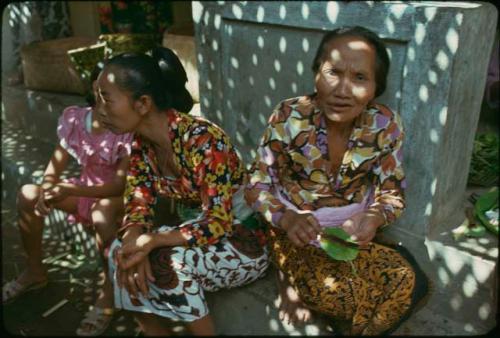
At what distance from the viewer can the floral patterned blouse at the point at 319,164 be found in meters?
2.52

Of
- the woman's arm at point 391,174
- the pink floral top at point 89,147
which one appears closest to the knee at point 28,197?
the pink floral top at point 89,147

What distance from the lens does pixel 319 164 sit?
2.62 meters

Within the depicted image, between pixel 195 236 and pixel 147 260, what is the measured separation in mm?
265

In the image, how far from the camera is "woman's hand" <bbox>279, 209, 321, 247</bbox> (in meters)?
2.38

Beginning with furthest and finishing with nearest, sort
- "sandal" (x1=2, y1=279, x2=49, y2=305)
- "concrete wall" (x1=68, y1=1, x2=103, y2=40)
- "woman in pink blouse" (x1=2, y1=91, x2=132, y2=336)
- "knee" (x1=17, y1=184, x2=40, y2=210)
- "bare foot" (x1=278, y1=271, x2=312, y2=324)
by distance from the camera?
"concrete wall" (x1=68, y1=1, x2=103, y2=40) < "sandal" (x1=2, y1=279, x2=49, y2=305) < "knee" (x1=17, y1=184, x2=40, y2=210) < "woman in pink blouse" (x1=2, y1=91, x2=132, y2=336) < "bare foot" (x1=278, y1=271, x2=312, y2=324)

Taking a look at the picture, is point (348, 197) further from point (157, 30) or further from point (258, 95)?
point (157, 30)

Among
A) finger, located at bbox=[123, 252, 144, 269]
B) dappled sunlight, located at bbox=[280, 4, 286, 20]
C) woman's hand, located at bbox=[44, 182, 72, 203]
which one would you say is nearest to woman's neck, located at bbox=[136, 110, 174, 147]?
finger, located at bbox=[123, 252, 144, 269]

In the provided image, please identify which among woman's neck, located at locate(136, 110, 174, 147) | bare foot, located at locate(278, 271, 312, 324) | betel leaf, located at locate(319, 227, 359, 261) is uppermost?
woman's neck, located at locate(136, 110, 174, 147)

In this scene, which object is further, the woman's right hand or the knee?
the knee

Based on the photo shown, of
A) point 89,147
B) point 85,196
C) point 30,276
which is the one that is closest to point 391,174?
point 85,196

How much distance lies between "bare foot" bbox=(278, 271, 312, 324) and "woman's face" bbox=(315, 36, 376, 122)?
997 mm

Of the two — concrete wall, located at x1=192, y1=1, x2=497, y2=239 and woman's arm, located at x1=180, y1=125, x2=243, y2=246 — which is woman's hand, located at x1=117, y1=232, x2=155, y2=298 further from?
concrete wall, located at x1=192, y1=1, x2=497, y2=239

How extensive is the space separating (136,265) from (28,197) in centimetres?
141

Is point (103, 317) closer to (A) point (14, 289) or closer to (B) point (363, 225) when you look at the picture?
(A) point (14, 289)
